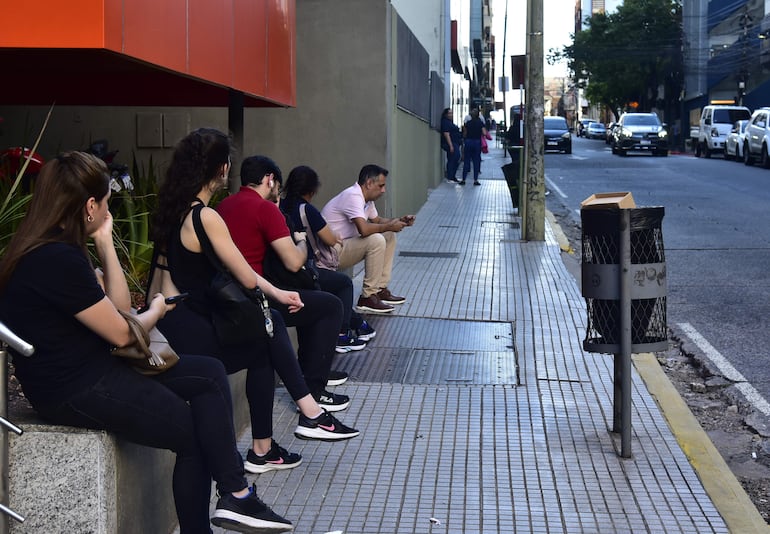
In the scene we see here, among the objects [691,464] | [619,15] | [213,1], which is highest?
[619,15]

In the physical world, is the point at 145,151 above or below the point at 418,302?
above

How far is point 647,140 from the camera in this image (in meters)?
45.1

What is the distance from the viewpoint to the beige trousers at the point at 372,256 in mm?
9320

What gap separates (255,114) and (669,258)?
18.7 feet

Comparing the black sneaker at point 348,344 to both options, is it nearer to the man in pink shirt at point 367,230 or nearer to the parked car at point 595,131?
the man in pink shirt at point 367,230

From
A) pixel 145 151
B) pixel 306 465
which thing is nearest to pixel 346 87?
pixel 145 151

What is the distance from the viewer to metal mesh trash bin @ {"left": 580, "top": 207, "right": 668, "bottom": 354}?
5613mm

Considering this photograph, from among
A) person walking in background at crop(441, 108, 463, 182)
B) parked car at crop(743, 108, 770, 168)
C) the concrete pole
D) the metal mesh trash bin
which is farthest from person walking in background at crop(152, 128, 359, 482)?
parked car at crop(743, 108, 770, 168)

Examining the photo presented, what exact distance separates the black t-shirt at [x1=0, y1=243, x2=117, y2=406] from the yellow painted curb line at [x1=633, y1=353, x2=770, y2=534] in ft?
9.05

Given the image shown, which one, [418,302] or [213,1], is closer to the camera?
[213,1]

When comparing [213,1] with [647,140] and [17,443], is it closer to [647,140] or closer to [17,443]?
[17,443]

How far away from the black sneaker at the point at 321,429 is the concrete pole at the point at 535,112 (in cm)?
936

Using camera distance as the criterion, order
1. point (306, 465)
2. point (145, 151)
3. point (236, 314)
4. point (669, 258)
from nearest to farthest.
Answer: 1. point (236, 314)
2. point (306, 465)
3. point (145, 151)
4. point (669, 258)

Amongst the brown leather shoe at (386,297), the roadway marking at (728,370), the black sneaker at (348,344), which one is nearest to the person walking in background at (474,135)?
the brown leather shoe at (386,297)
